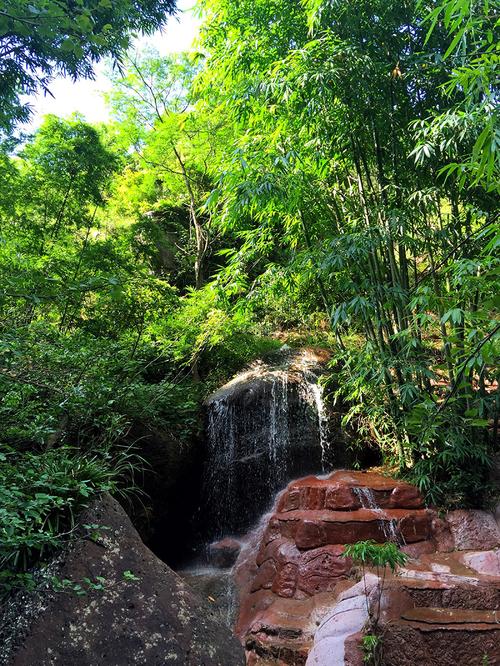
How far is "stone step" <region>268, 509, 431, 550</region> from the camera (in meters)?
4.33

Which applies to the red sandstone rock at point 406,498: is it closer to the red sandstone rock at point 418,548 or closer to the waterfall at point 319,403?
the red sandstone rock at point 418,548

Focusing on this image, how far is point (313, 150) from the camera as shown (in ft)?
16.2

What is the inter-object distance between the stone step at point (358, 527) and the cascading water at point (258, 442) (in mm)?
1394

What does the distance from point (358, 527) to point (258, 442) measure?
214 cm

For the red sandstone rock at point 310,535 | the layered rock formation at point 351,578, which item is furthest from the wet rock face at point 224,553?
the red sandstone rock at point 310,535

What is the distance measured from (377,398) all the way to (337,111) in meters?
3.18

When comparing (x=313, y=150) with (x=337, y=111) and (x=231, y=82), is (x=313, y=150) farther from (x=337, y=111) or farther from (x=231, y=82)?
(x=231, y=82)

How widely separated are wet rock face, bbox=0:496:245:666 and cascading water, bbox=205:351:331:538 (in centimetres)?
363

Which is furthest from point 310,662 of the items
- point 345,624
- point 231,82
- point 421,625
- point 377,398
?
point 231,82

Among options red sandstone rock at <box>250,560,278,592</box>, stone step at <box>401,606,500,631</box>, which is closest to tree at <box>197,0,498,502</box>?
stone step at <box>401,606,500,631</box>

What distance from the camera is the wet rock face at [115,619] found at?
1902 millimetres

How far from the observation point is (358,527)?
4.35 metres

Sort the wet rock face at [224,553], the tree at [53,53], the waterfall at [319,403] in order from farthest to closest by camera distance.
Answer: the waterfall at [319,403], the wet rock face at [224,553], the tree at [53,53]

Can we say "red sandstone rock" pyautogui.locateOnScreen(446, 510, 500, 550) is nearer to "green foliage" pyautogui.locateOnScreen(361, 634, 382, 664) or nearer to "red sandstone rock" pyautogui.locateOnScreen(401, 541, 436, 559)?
"red sandstone rock" pyautogui.locateOnScreen(401, 541, 436, 559)
